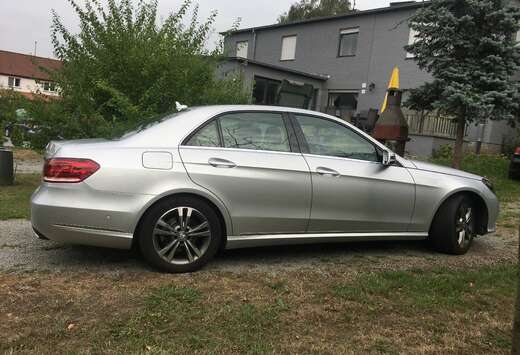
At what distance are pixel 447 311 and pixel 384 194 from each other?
1.54 metres

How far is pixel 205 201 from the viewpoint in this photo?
13.8ft

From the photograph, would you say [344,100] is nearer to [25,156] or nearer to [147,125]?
[25,156]

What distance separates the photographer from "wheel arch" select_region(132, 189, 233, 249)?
3984 millimetres

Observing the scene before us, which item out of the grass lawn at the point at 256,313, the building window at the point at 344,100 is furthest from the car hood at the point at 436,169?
the building window at the point at 344,100

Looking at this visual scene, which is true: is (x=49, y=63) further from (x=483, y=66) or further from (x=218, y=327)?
(x=483, y=66)

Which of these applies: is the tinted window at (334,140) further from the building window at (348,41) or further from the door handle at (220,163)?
the building window at (348,41)

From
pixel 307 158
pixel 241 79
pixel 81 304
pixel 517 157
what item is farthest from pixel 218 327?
pixel 517 157

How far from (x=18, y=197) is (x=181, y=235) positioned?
491 cm

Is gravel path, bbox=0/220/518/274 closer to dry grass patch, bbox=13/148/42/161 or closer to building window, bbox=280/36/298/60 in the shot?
dry grass patch, bbox=13/148/42/161

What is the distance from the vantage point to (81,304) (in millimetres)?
3416

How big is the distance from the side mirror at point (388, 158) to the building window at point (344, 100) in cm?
1833

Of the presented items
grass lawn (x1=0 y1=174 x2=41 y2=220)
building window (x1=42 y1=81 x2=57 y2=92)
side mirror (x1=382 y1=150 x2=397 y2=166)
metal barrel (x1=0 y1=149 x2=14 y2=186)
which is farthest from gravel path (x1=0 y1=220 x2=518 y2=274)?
metal barrel (x1=0 y1=149 x2=14 y2=186)

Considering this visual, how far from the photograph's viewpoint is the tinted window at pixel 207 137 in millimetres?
4289

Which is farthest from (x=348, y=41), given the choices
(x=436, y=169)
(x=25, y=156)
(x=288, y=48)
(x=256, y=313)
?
(x=256, y=313)
